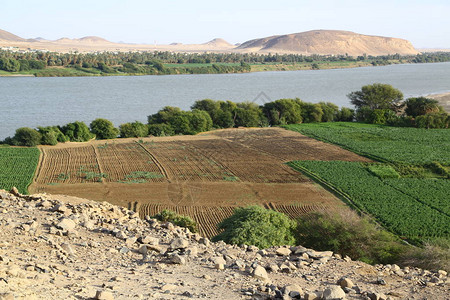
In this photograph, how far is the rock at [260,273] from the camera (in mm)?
11664

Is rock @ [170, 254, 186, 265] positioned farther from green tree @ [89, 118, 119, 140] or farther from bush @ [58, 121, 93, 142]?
green tree @ [89, 118, 119, 140]

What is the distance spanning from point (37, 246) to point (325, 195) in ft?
85.1

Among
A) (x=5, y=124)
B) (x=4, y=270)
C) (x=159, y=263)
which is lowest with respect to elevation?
(x=5, y=124)

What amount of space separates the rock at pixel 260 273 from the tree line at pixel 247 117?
4439 centimetres

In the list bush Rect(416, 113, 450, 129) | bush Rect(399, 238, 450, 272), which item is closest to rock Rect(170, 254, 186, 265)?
bush Rect(399, 238, 450, 272)

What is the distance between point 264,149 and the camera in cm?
5209

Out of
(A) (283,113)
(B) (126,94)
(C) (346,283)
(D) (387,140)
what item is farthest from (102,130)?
(C) (346,283)

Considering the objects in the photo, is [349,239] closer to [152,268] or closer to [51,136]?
[152,268]

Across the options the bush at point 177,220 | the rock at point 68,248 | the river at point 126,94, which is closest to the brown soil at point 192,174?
the bush at point 177,220

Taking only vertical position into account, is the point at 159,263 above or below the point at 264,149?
above

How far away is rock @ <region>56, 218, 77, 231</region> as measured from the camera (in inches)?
548

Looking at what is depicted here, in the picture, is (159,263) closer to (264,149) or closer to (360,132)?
(264,149)

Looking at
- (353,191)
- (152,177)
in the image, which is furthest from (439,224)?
(152,177)

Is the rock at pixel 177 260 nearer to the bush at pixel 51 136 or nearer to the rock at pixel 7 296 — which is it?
the rock at pixel 7 296
